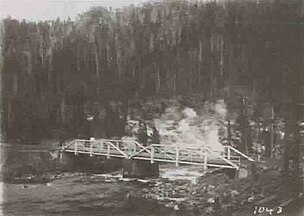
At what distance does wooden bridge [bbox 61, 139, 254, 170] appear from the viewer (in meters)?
1.43

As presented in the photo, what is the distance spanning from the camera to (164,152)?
144 cm

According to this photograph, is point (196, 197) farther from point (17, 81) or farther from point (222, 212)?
point (17, 81)

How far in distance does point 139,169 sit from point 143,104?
0.16 metres

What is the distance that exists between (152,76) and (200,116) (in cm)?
15

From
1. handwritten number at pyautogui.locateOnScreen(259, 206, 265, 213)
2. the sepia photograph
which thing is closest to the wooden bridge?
the sepia photograph

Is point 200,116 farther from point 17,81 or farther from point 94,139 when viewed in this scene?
point 17,81

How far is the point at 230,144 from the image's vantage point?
1443 millimetres

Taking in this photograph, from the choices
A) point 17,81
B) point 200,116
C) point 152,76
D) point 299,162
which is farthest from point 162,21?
point 299,162

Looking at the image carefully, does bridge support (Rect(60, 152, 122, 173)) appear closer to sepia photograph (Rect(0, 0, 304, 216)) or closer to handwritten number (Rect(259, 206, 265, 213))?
sepia photograph (Rect(0, 0, 304, 216))

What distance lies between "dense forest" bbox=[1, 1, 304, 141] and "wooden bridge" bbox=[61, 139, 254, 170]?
48 mm

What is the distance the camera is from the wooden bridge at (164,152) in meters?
1.43

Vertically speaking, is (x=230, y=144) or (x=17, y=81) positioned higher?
(x=17, y=81)

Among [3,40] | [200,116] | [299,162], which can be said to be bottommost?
[299,162]

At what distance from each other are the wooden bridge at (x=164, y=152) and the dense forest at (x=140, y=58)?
5cm
